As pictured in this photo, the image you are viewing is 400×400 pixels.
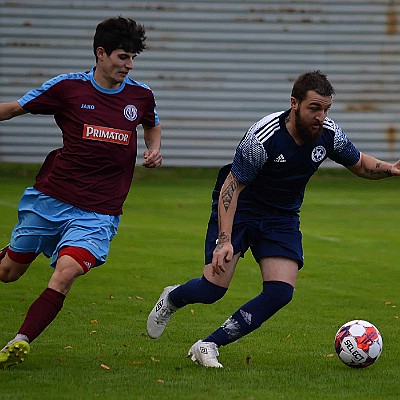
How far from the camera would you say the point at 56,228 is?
23.1 ft

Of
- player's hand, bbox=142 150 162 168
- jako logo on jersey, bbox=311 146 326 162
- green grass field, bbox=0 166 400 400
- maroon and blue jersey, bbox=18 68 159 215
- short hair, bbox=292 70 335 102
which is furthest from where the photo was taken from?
player's hand, bbox=142 150 162 168

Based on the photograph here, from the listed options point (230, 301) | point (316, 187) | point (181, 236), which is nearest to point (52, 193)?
point (230, 301)

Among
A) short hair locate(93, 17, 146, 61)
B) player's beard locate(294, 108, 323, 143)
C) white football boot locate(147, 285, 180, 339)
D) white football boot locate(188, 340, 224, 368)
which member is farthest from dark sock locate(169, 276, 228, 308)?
short hair locate(93, 17, 146, 61)

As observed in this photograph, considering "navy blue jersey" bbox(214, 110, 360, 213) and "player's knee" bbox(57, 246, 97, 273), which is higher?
"navy blue jersey" bbox(214, 110, 360, 213)

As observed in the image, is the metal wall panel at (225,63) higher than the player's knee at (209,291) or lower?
lower

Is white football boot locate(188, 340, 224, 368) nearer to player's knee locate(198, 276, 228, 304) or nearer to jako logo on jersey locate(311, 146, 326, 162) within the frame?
player's knee locate(198, 276, 228, 304)

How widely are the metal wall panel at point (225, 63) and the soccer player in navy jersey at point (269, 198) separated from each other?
1594 cm

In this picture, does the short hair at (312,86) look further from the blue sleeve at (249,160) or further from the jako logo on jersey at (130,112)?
the jako logo on jersey at (130,112)

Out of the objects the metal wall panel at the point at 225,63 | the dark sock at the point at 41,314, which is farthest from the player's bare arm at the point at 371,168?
the metal wall panel at the point at 225,63

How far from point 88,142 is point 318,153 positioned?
4.89 feet

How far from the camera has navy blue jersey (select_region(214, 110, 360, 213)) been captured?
21.8 feet

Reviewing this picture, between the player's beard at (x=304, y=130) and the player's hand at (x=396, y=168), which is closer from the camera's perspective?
the player's beard at (x=304, y=130)

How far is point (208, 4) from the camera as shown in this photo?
23.0m

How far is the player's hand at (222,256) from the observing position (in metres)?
6.51
